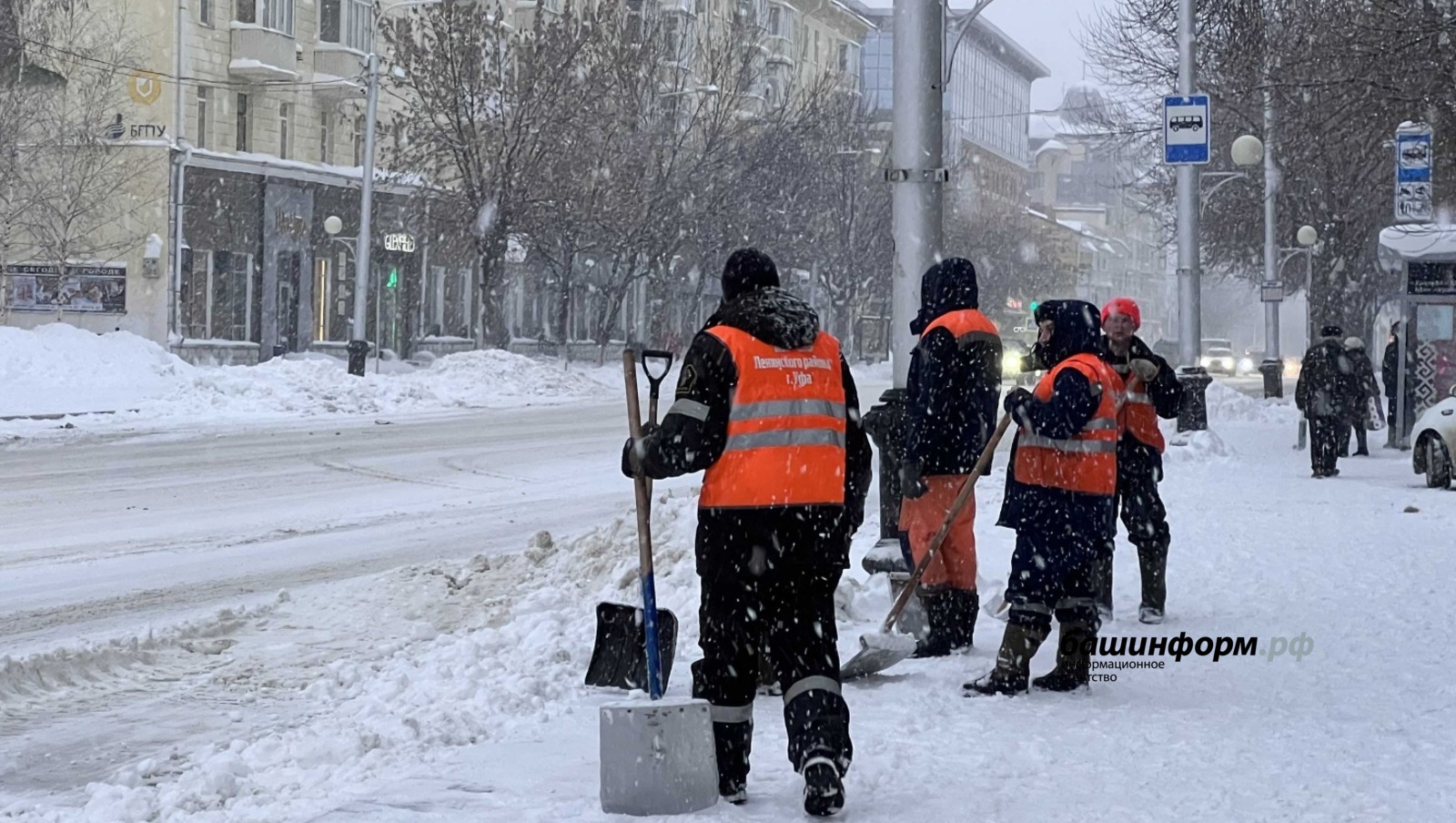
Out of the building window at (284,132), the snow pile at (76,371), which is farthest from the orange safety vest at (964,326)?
the building window at (284,132)

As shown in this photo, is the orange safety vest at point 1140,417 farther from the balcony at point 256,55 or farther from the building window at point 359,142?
the building window at point 359,142

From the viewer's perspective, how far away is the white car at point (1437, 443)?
684 inches

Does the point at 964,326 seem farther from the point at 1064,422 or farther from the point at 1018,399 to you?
the point at 1064,422

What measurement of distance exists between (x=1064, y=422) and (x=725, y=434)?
7.11ft

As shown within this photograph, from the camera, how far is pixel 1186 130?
68.7 feet

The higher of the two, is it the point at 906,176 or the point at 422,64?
the point at 422,64

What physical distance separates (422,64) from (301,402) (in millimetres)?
15143

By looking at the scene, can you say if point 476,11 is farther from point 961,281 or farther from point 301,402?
point 961,281

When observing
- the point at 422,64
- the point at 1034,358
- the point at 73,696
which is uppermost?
the point at 422,64

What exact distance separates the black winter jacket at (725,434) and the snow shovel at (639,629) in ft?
0.51

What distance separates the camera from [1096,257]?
A: 141m

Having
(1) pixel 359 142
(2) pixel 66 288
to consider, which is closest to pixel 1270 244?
(1) pixel 359 142

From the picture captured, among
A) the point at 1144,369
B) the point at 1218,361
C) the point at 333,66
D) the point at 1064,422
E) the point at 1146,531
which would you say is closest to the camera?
the point at 1064,422

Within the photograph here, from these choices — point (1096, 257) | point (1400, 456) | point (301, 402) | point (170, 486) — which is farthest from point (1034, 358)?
point (1096, 257)
